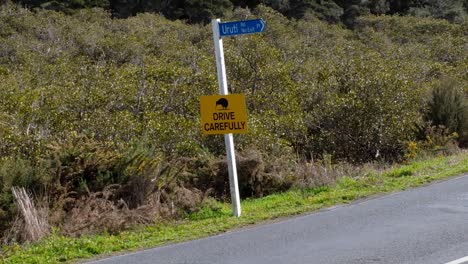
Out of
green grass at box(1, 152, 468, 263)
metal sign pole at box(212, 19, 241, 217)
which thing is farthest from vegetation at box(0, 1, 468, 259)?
metal sign pole at box(212, 19, 241, 217)

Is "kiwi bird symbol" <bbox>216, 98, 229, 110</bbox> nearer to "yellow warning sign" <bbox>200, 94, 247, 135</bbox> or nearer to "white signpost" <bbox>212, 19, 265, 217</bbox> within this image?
"yellow warning sign" <bbox>200, 94, 247, 135</bbox>

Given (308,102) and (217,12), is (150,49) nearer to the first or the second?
(308,102)

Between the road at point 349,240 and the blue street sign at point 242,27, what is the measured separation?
9.44ft

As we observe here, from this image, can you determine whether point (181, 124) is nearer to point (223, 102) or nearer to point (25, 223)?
point (223, 102)

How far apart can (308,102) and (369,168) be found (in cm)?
533

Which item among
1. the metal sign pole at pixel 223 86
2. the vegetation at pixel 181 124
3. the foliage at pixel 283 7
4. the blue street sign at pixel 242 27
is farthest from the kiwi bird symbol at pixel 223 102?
the foliage at pixel 283 7

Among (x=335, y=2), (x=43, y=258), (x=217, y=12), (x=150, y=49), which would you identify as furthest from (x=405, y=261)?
(x=335, y=2)

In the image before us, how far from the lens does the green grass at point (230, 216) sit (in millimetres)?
9641

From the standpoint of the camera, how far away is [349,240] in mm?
8992

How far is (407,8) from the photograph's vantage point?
5856cm

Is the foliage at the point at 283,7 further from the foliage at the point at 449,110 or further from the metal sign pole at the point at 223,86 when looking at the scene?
the metal sign pole at the point at 223,86

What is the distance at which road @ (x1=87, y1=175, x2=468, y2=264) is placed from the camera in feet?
26.7

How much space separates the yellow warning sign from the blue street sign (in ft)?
3.16

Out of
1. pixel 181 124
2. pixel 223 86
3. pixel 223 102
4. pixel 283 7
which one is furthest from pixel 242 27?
pixel 283 7
